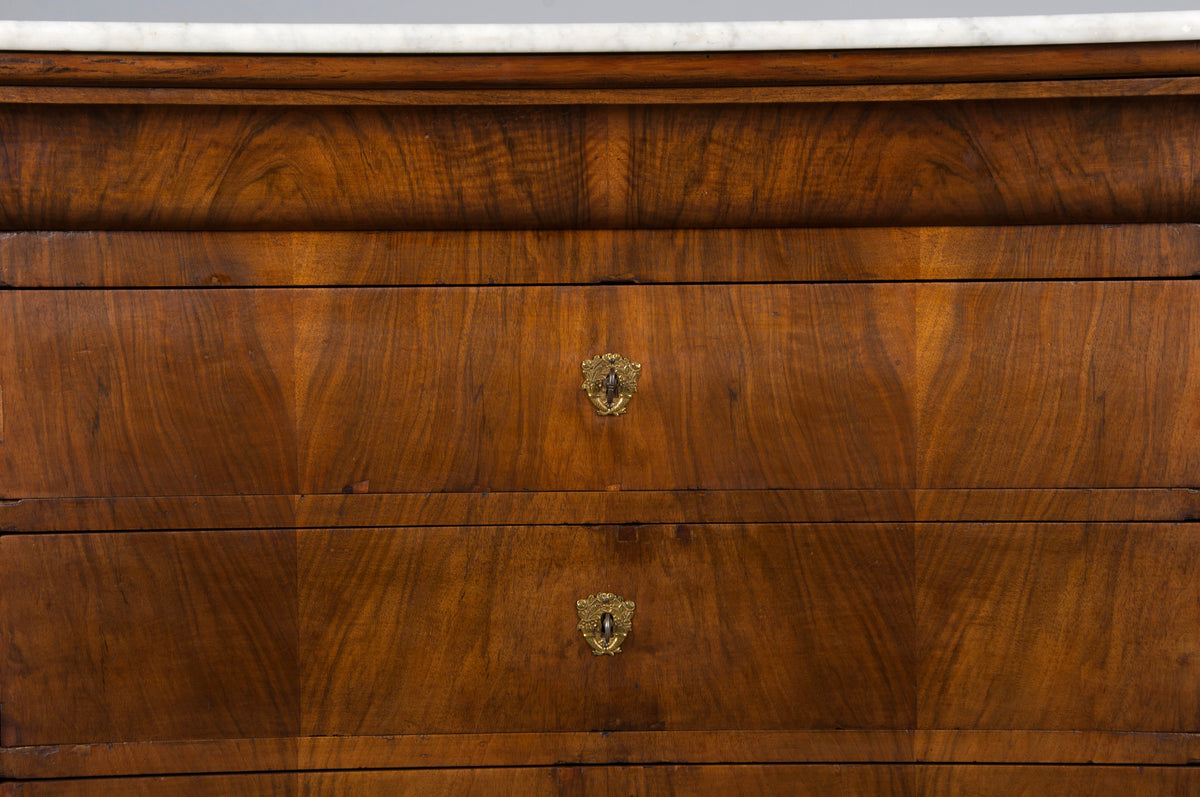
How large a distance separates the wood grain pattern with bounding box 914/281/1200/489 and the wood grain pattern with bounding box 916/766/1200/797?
9.5 inches

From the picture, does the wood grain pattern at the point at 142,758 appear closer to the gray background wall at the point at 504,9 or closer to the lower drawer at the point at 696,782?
the lower drawer at the point at 696,782

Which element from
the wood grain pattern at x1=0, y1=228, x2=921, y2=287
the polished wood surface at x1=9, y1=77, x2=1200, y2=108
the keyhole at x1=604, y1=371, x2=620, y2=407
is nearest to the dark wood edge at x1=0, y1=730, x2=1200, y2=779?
the keyhole at x1=604, y1=371, x2=620, y2=407

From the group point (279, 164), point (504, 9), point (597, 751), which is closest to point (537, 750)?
point (597, 751)

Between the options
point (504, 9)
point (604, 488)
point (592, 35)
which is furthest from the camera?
point (504, 9)

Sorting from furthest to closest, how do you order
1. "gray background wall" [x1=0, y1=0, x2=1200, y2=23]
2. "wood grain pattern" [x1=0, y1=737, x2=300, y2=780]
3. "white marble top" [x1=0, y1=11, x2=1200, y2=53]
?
"gray background wall" [x1=0, y1=0, x2=1200, y2=23] → "wood grain pattern" [x1=0, y1=737, x2=300, y2=780] → "white marble top" [x1=0, y1=11, x2=1200, y2=53]

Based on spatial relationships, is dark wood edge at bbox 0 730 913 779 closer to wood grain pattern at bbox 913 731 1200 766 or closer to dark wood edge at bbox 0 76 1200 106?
wood grain pattern at bbox 913 731 1200 766

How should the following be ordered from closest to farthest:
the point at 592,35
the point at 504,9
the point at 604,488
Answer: the point at 592,35
the point at 604,488
the point at 504,9

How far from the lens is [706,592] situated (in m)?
0.76

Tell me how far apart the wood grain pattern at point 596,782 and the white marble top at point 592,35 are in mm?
584

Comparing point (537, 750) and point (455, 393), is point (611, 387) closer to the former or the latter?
point (455, 393)

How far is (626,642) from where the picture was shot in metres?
0.76

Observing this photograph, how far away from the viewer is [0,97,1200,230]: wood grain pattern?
689 millimetres

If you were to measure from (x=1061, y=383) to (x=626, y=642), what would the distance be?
16.6 inches

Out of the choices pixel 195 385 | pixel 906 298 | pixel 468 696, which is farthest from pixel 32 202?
pixel 906 298
